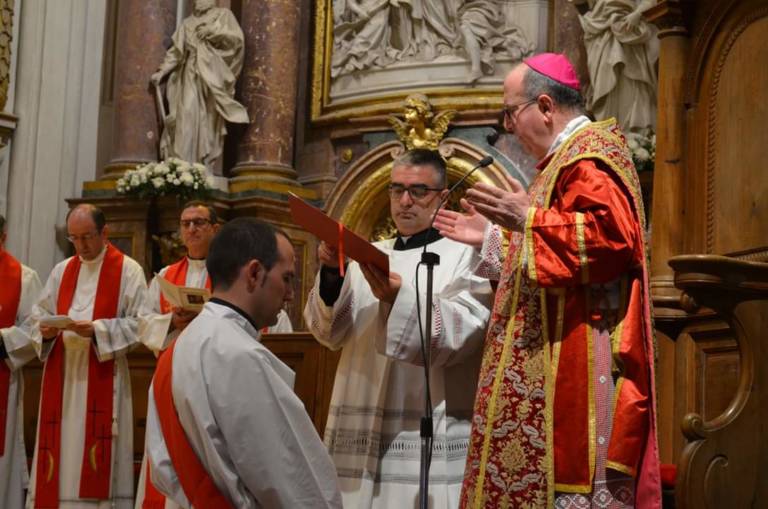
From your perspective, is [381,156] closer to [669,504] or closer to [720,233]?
[720,233]

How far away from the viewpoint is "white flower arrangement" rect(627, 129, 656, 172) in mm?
8023

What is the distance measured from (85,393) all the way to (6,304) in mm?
775

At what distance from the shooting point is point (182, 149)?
1009 cm

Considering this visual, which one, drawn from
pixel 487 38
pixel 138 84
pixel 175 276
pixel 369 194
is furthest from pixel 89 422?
pixel 487 38

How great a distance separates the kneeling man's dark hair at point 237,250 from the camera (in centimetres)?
324

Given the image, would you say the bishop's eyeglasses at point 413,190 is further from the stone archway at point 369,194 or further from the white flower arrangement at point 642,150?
the stone archway at point 369,194

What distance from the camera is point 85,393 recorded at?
7.33 metres

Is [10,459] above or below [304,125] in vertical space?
below

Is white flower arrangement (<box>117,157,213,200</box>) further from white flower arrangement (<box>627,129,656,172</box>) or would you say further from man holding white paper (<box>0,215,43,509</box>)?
white flower arrangement (<box>627,129,656,172</box>)

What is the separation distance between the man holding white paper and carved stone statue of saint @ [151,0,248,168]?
2.72 meters

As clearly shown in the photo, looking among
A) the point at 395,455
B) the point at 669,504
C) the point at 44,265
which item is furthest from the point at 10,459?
the point at 669,504

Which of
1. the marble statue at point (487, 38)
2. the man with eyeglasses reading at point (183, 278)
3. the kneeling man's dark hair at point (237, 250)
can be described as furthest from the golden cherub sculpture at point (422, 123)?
the kneeling man's dark hair at point (237, 250)

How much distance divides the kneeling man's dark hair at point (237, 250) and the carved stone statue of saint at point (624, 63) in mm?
5540

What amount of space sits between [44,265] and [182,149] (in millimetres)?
1565
